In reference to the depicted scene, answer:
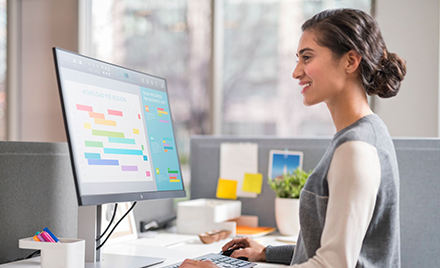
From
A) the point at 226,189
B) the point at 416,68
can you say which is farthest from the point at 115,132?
the point at 416,68

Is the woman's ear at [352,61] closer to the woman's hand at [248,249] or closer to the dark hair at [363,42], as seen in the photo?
the dark hair at [363,42]

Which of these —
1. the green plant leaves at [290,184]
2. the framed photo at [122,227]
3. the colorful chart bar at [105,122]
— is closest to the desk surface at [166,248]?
the framed photo at [122,227]

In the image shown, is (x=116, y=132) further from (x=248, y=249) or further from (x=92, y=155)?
(x=248, y=249)

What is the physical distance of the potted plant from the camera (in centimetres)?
164

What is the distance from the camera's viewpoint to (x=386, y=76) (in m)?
1.04

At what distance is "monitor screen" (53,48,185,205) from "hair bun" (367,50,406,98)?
0.57 metres

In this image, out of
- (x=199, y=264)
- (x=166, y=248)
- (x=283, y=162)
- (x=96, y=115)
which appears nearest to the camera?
(x=199, y=264)

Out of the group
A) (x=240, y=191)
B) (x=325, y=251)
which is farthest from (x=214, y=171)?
(x=325, y=251)

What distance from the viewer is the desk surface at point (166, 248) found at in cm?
A: 119

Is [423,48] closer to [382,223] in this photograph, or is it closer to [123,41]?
[382,223]

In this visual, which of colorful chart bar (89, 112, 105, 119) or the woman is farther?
colorful chart bar (89, 112, 105, 119)

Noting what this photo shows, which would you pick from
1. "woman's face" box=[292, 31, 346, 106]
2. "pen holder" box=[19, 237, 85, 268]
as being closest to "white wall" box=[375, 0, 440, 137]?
"woman's face" box=[292, 31, 346, 106]

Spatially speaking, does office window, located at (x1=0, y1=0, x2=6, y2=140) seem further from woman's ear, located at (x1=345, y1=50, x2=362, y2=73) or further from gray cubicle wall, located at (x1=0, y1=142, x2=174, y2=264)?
woman's ear, located at (x1=345, y1=50, x2=362, y2=73)

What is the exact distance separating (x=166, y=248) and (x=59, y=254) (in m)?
0.48
